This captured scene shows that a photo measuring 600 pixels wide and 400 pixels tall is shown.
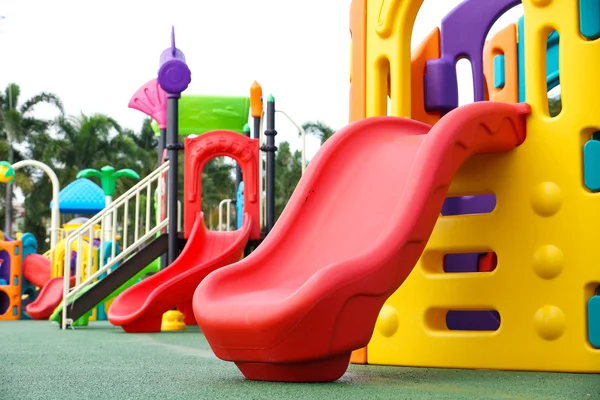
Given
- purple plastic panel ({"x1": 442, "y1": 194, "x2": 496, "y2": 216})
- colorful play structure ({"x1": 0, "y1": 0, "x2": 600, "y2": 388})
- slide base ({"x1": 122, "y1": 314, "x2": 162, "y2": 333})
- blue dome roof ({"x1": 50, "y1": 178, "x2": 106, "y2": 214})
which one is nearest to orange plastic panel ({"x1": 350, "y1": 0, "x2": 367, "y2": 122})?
colorful play structure ({"x1": 0, "y1": 0, "x2": 600, "y2": 388})

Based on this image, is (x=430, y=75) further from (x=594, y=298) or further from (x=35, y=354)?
(x=35, y=354)

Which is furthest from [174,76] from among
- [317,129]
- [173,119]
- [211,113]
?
[317,129]

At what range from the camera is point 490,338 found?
5.05m

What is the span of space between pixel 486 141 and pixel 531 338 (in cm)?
121

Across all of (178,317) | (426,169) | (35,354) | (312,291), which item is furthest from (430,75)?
(178,317)

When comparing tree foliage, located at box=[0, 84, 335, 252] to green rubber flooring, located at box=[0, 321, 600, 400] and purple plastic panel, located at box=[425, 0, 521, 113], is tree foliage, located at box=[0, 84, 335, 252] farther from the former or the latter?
green rubber flooring, located at box=[0, 321, 600, 400]

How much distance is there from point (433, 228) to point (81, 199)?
17.3 m

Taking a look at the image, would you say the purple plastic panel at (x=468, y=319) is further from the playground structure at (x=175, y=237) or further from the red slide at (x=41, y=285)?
the red slide at (x=41, y=285)

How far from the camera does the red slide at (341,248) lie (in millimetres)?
3846

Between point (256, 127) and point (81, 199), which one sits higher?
point (256, 127)

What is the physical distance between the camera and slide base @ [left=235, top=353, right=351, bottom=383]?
4.04 m

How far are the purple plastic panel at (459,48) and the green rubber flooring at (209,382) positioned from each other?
2182mm

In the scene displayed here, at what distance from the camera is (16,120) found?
3136 centimetres

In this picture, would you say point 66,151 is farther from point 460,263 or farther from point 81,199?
point 460,263
